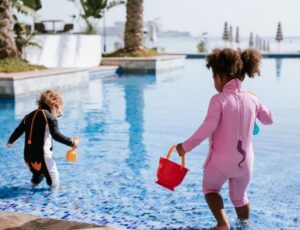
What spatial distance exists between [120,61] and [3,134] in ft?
43.4

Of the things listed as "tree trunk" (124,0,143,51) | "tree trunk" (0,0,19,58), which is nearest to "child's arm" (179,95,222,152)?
"tree trunk" (0,0,19,58)

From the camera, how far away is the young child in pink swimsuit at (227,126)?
133 inches

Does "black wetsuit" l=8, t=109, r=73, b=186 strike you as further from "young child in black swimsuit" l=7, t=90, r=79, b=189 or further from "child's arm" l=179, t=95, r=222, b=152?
"child's arm" l=179, t=95, r=222, b=152

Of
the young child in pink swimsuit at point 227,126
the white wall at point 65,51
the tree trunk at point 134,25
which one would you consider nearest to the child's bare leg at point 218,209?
the young child in pink swimsuit at point 227,126

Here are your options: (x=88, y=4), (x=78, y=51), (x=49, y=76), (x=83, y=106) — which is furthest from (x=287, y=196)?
(x=88, y=4)

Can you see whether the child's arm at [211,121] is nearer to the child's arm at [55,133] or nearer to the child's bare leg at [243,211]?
the child's bare leg at [243,211]

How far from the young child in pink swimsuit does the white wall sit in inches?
561

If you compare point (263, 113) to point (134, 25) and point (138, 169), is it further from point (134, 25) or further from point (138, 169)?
point (134, 25)

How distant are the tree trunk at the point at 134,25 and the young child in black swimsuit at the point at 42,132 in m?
18.5

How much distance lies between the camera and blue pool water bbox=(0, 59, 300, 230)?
449cm

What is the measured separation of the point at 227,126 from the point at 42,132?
2128mm

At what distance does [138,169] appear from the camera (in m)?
6.11

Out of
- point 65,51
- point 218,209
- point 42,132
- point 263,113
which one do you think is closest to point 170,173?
point 218,209

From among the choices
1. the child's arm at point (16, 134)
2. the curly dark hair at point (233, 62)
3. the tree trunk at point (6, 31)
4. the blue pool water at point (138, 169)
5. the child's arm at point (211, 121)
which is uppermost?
the tree trunk at point (6, 31)
